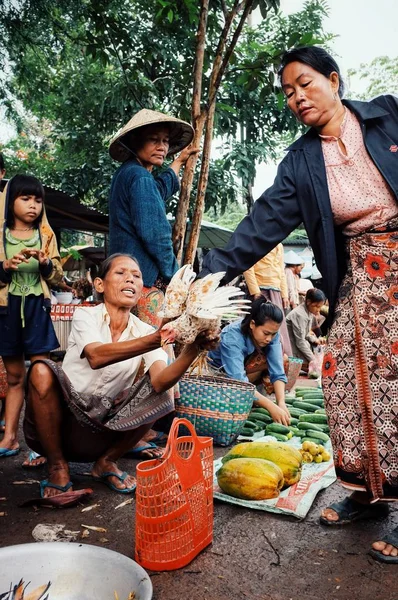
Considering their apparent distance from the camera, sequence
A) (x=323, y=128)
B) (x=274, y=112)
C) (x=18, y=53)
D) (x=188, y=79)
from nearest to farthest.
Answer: (x=323, y=128)
(x=188, y=79)
(x=18, y=53)
(x=274, y=112)

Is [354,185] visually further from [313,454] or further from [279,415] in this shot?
[279,415]

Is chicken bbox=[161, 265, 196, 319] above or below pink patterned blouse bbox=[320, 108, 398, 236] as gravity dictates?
below

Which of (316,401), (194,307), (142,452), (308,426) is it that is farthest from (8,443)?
(316,401)

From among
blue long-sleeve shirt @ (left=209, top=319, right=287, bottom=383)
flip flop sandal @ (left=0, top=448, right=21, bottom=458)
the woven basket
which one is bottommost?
flip flop sandal @ (left=0, top=448, right=21, bottom=458)

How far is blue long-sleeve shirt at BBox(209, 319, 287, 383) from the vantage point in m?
4.38

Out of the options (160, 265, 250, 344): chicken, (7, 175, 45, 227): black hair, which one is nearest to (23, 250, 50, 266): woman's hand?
(7, 175, 45, 227): black hair

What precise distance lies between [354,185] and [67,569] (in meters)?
1.87

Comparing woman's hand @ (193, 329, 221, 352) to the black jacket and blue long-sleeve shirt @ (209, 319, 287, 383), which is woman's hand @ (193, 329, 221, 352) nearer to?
the black jacket

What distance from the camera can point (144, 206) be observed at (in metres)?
3.42

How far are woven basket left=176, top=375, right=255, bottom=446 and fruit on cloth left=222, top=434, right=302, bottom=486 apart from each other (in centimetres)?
66

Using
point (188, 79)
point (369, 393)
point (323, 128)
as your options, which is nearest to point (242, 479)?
point (369, 393)

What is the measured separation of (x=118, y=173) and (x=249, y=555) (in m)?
2.49

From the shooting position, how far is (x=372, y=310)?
2.31 meters

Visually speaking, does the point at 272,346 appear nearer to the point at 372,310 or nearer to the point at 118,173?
the point at 118,173
